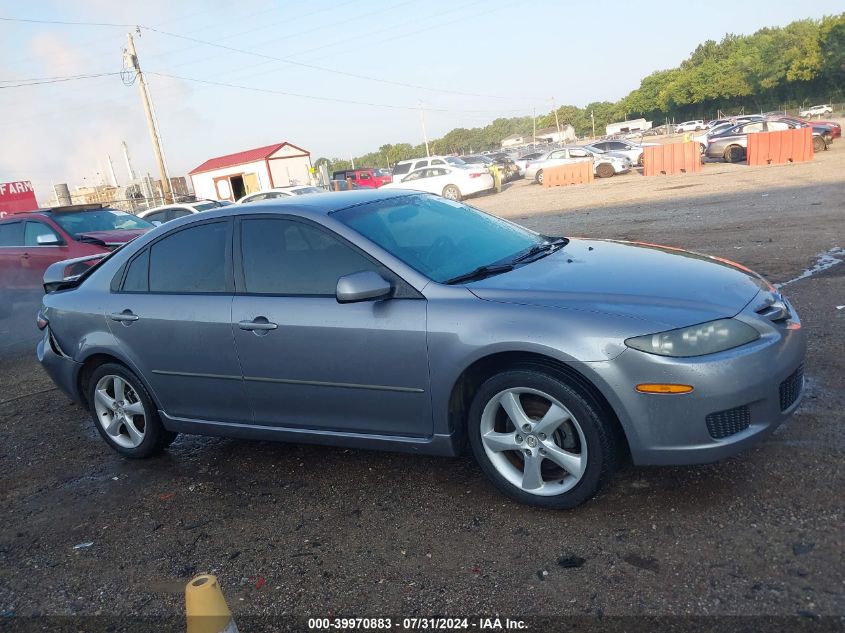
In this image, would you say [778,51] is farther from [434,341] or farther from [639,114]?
[434,341]

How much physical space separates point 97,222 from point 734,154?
22852 millimetres

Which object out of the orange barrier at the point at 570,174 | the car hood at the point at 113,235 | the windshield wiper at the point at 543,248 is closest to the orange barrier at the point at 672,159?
the orange barrier at the point at 570,174

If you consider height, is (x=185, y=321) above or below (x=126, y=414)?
above

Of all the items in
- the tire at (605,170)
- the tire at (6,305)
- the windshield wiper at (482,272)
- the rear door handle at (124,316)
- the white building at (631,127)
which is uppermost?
the windshield wiper at (482,272)

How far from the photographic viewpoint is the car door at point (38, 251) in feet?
32.5

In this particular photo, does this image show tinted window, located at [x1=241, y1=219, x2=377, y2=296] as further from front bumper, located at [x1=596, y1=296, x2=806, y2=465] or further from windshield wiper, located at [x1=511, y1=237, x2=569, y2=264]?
front bumper, located at [x1=596, y1=296, x2=806, y2=465]

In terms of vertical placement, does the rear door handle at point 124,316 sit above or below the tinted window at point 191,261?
below

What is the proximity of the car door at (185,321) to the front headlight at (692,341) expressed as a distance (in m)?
2.27

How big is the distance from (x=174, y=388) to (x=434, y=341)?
1896mm

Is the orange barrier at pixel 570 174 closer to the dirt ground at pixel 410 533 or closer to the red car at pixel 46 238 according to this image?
the red car at pixel 46 238

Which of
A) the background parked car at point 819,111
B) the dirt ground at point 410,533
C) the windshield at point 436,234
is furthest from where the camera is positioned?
the background parked car at point 819,111

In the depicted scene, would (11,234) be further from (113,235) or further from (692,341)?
(692,341)

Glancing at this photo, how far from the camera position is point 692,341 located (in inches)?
119

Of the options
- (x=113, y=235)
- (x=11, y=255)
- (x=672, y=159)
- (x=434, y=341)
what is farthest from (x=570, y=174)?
(x=434, y=341)
